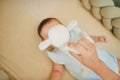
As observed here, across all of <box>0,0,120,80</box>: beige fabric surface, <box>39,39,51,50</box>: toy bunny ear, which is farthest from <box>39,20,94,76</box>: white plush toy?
<box>0,0,120,80</box>: beige fabric surface

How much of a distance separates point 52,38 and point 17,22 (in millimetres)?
211

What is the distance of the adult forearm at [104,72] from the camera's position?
102 cm

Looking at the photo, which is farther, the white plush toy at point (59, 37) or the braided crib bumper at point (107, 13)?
the braided crib bumper at point (107, 13)

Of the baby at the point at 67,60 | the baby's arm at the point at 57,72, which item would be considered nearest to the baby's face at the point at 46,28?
the baby at the point at 67,60

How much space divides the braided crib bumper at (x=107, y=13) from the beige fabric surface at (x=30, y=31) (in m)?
0.03

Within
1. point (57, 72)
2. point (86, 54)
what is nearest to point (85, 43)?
point (86, 54)

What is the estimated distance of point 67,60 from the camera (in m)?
1.06

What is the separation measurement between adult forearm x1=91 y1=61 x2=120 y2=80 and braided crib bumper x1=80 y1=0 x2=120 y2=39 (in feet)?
0.50

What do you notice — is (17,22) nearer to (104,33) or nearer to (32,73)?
(32,73)

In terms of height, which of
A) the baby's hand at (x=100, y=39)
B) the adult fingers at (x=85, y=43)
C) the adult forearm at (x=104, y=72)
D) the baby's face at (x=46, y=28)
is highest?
the baby's face at (x=46, y=28)

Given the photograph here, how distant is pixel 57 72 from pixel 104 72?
0.55ft

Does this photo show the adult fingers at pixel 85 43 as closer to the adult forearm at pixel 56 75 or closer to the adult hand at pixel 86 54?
the adult hand at pixel 86 54

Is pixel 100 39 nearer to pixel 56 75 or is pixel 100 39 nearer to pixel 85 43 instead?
pixel 85 43

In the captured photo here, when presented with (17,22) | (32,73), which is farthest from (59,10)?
(32,73)
